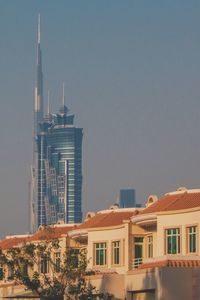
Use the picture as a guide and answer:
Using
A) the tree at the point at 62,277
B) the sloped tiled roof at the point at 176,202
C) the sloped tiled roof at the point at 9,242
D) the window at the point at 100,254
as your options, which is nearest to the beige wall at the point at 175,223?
the sloped tiled roof at the point at 176,202

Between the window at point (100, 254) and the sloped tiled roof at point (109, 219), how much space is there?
54.3 inches

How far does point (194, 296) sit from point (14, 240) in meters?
43.8

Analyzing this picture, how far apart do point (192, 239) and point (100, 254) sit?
42.7 ft

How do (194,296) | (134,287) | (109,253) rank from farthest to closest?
(109,253)
(134,287)
(194,296)

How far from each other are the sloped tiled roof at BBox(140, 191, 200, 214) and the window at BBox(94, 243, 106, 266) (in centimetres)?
498

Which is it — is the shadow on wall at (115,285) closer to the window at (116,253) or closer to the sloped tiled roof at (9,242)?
the window at (116,253)

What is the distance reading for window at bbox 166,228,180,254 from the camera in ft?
241

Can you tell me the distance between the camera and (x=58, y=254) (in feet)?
294

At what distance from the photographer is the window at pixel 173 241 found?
73.4 metres

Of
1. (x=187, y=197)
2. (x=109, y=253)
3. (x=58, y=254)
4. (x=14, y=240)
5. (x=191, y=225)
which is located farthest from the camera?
(x=14, y=240)

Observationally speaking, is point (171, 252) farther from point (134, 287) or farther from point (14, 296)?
point (14, 296)

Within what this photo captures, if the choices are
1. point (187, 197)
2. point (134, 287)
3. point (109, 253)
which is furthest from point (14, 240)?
point (134, 287)

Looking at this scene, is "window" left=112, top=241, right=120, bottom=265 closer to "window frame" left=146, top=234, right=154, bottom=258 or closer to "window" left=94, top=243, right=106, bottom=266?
"window" left=94, top=243, right=106, bottom=266

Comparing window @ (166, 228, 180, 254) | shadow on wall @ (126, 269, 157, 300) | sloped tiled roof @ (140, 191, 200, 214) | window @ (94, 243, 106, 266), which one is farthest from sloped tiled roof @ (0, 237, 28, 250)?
shadow on wall @ (126, 269, 157, 300)
